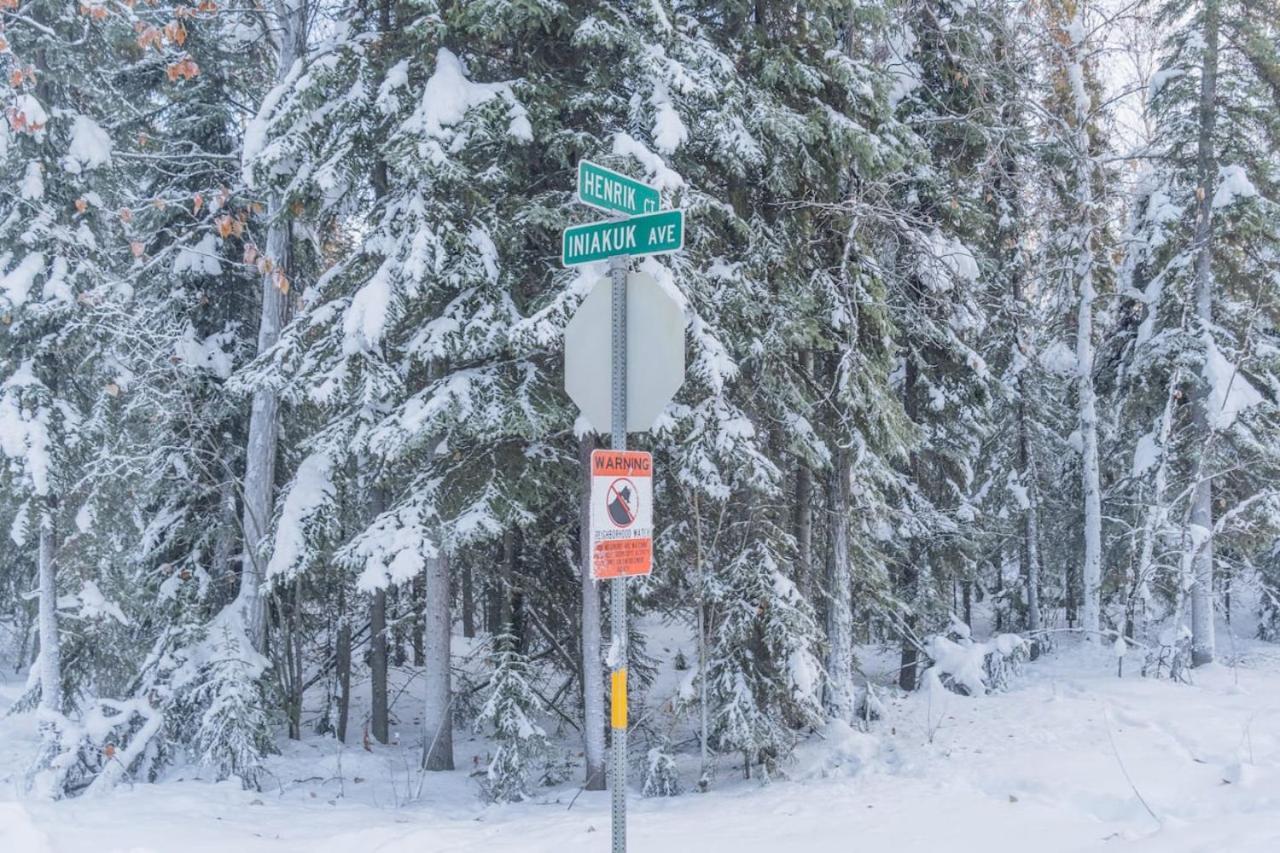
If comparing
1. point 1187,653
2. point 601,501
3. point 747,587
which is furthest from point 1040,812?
point 1187,653

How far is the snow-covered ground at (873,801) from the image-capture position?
6.38m

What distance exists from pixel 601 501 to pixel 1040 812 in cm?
491

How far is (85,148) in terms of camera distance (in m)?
9.80

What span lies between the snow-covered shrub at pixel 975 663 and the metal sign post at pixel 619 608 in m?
8.30

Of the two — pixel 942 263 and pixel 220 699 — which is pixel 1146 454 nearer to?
pixel 942 263

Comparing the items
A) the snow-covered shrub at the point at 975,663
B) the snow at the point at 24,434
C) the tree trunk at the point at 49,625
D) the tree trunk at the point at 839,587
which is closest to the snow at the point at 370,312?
the snow at the point at 24,434

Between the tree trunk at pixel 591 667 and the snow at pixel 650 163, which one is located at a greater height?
the snow at pixel 650 163

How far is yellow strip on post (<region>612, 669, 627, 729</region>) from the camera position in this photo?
4262 millimetres

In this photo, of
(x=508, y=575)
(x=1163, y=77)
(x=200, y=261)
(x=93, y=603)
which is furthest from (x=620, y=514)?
(x=1163, y=77)

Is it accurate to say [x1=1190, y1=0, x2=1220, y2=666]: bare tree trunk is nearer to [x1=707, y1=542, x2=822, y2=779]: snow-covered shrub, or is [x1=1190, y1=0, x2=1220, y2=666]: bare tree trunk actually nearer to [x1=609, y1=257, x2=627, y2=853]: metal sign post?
[x1=707, y1=542, x2=822, y2=779]: snow-covered shrub

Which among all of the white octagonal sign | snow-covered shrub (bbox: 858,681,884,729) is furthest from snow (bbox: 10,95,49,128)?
snow-covered shrub (bbox: 858,681,884,729)

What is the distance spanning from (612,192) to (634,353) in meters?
0.84

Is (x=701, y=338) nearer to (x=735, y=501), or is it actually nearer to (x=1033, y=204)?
(x=735, y=501)

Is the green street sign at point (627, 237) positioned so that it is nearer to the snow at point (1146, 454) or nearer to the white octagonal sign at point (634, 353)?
the white octagonal sign at point (634, 353)
